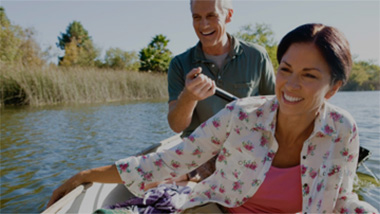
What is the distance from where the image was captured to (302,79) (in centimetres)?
119

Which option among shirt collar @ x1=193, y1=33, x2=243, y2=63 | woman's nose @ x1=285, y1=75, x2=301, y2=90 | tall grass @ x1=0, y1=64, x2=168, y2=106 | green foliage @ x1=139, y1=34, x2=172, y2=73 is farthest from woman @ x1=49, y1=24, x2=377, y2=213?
green foliage @ x1=139, y1=34, x2=172, y2=73

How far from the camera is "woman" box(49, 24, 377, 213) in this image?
122 cm

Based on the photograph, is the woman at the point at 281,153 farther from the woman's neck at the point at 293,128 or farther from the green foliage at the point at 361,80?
the green foliage at the point at 361,80

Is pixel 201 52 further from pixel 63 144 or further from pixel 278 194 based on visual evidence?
pixel 63 144

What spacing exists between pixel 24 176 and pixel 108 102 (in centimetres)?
974

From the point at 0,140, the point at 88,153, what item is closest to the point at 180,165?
the point at 88,153

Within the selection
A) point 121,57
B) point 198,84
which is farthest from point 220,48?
point 121,57

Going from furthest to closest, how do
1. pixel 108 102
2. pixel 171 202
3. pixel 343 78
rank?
pixel 108 102 → pixel 171 202 → pixel 343 78

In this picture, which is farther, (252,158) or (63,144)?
(63,144)

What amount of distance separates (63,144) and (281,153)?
527 centimetres

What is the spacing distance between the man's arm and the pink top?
52 centimetres

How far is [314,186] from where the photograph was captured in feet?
4.13

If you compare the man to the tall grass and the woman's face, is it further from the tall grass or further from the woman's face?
the tall grass

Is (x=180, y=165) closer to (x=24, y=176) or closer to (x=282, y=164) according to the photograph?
(x=282, y=164)
